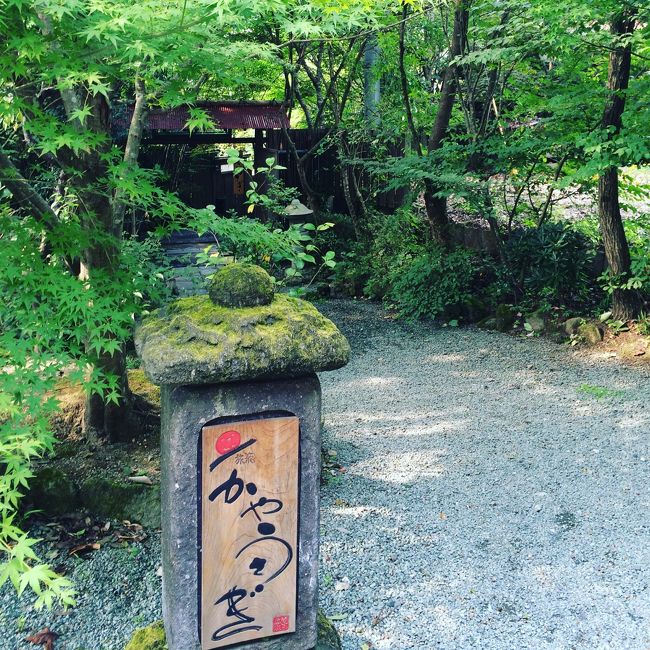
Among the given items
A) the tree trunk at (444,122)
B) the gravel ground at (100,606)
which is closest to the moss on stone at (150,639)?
the gravel ground at (100,606)

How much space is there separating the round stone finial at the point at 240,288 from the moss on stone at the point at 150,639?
1509mm

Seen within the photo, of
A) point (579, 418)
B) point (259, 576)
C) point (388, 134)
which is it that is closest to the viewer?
point (259, 576)

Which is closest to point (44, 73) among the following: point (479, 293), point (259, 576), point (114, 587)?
point (259, 576)

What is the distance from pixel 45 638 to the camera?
340cm

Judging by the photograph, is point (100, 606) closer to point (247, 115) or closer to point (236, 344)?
point (236, 344)

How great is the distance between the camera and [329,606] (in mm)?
3676

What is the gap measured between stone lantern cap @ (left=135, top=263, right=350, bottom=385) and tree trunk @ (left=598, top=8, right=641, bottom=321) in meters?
5.77

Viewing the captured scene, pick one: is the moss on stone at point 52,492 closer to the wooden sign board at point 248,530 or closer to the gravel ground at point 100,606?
the gravel ground at point 100,606

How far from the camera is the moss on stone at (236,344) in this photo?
7.50 ft

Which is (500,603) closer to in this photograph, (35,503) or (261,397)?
(261,397)

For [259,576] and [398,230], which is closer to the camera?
[259,576]

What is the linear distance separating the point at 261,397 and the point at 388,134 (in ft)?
27.9

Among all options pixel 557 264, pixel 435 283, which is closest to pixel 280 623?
pixel 557 264

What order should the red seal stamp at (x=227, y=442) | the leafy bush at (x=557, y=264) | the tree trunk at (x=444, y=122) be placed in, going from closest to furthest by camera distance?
1. the red seal stamp at (x=227, y=442)
2. the leafy bush at (x=557, y=264)
3. the tree trunk at (x=444, y=122)
